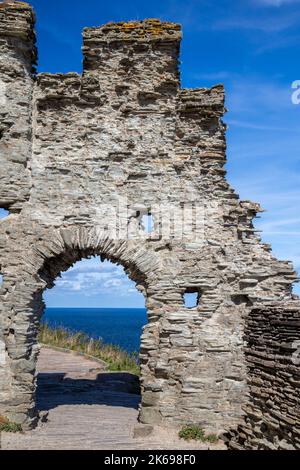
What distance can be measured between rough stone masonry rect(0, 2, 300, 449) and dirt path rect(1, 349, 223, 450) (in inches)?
20.8

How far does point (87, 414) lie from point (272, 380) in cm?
422

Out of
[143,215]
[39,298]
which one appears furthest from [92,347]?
[143,215]

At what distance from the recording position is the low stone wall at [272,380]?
22.5ft

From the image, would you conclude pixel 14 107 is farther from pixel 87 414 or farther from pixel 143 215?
pixel 87 414

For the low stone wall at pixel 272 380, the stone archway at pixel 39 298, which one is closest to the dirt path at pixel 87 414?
the stone archway at pixel 39 298

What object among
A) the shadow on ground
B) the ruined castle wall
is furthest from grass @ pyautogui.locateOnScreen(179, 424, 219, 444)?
the ruined castle wall

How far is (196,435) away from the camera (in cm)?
831

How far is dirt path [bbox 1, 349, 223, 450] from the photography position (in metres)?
7.84

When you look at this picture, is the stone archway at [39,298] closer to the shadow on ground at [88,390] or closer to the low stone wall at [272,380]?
the shadow on ground at [88,390]

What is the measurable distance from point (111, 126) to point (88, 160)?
86 cm

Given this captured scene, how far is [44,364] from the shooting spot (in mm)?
15609

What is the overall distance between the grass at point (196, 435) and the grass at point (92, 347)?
6.64 metres

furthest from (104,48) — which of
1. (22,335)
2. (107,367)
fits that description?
(107,367)
